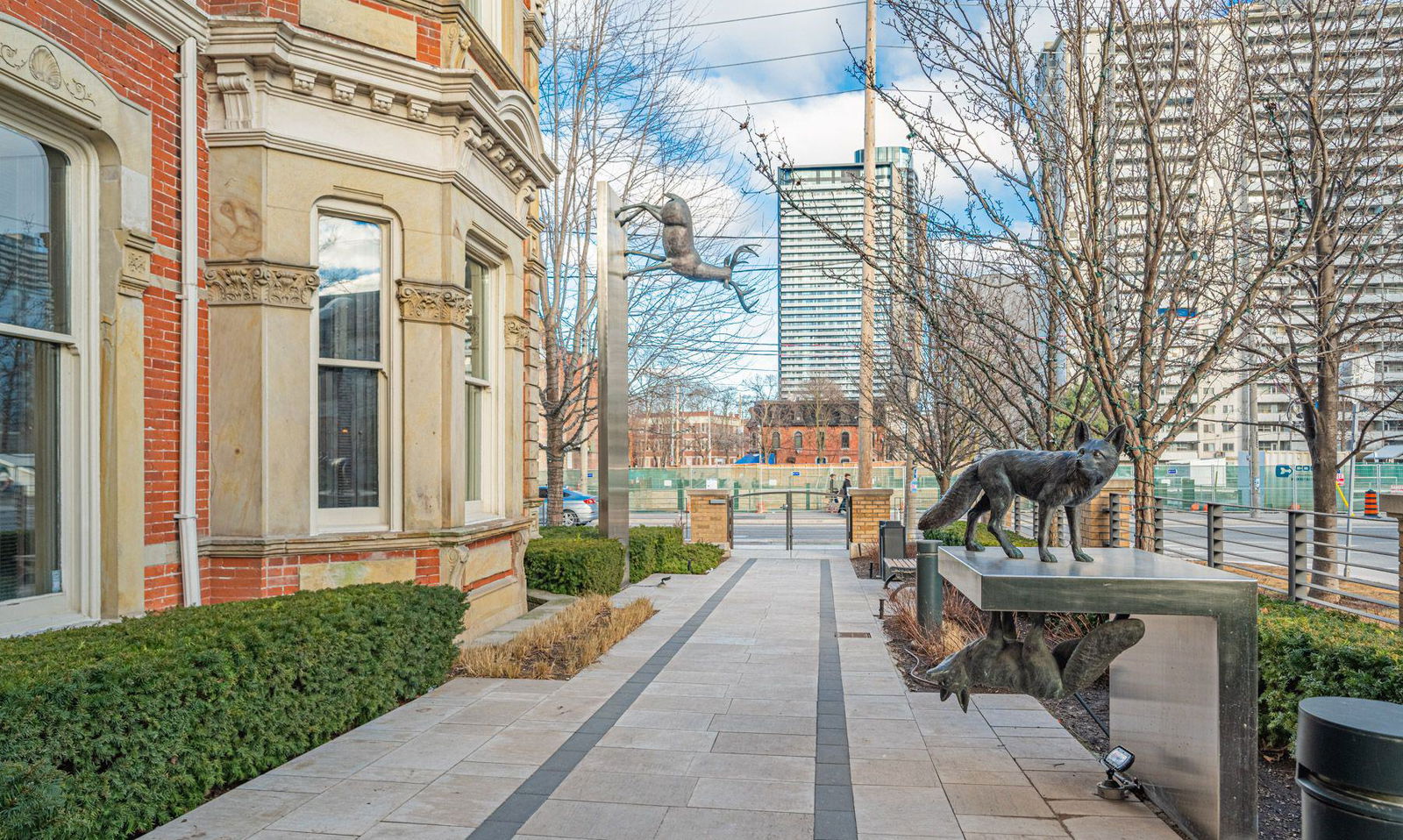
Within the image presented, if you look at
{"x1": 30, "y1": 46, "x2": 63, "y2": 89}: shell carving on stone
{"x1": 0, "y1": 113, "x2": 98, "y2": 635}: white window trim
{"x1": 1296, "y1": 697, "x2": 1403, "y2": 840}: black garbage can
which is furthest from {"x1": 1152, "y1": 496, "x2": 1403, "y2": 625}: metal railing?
{"x1": 30, "y1": 46, "x2": 63, "y2": 89}: shell carving on stone

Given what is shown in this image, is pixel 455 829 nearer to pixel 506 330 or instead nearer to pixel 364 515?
pixel 364 515

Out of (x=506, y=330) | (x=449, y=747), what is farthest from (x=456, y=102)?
(x=449, y=747)

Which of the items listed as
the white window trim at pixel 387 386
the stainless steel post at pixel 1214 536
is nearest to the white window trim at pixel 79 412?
the white window trim at pixel 387 386

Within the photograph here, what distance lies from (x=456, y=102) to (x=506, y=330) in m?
3.05

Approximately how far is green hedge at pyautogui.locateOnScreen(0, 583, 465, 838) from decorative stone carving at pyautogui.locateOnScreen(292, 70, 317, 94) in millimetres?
4470

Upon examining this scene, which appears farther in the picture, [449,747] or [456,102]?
[456,102]

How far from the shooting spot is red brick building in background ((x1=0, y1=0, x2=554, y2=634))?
5.99 meters

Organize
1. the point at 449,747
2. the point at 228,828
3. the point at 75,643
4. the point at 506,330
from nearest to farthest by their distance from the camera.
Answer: the point at 228,828
the point at 75,643
the point at 449,747
the point at 506,330

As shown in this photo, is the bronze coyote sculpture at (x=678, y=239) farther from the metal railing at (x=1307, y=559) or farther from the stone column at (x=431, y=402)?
the metal railing at (x=1307, y=559)

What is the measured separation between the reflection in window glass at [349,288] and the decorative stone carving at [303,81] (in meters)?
1.14

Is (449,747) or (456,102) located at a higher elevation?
(456,102)

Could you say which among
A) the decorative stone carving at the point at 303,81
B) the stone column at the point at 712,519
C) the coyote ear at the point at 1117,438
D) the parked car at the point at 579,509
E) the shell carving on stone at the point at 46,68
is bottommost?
the parked car at the point at 579,509

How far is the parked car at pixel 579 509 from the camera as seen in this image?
96.2 ft

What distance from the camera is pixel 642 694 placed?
286 inches
